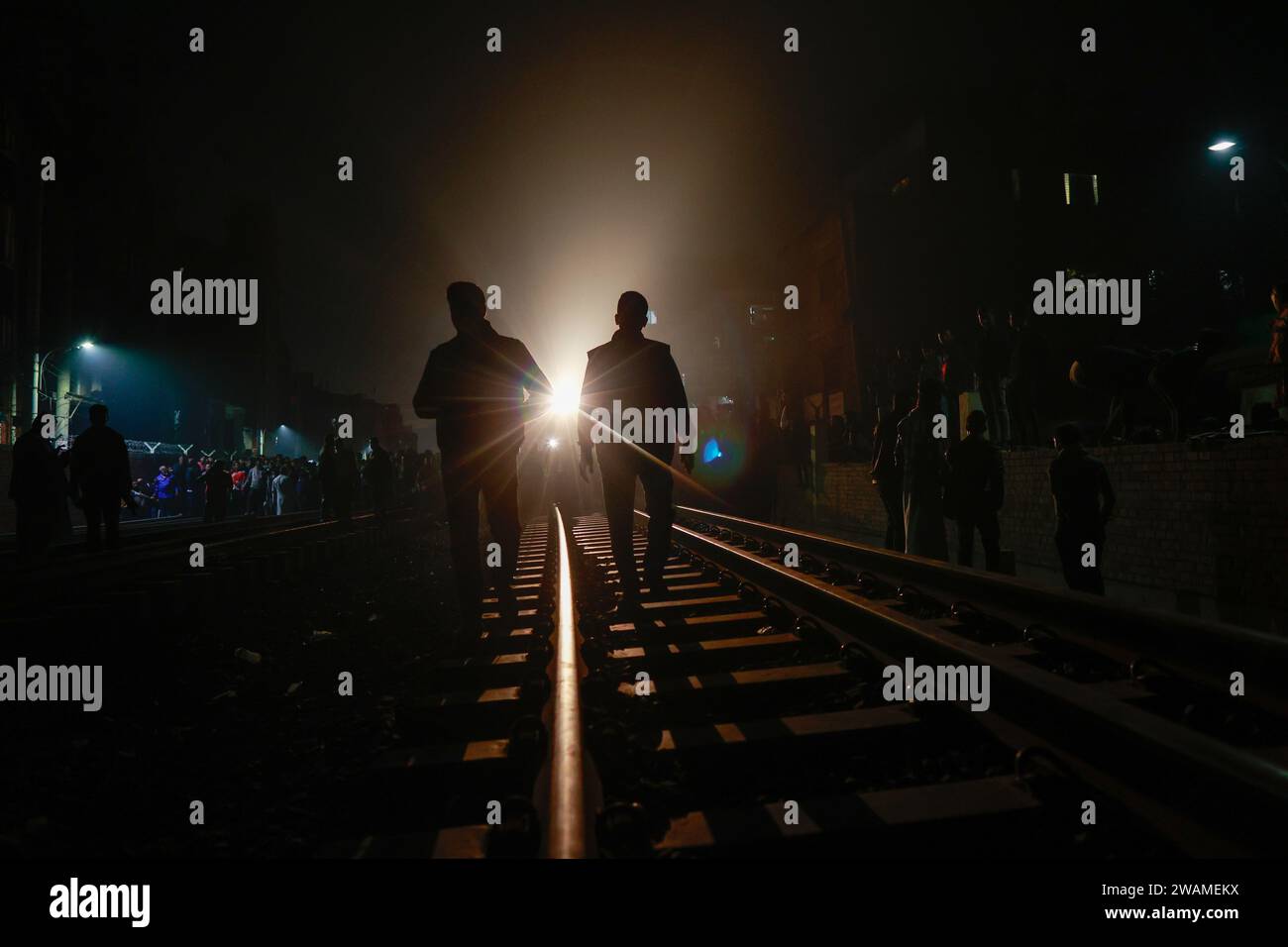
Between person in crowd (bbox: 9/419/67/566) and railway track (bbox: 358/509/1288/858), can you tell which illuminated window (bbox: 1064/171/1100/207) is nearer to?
railway track (bbox: 358/509/1288/858)

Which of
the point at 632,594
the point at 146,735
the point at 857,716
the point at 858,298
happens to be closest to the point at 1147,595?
the point at 632,594

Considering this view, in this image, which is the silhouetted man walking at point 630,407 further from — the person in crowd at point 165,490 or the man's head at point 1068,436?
the person in crowd at point 165,490

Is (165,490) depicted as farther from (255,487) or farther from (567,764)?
(567,764)

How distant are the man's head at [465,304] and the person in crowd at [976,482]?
4945 mm

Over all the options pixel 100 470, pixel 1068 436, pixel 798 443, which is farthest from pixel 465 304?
pixel 798 443

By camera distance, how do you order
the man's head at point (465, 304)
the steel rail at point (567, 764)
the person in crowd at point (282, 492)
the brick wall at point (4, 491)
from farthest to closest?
1. the person in crowd at point (282, 492)
2. the brick wall at point (4, 491)
3. the man's head at point (465, 304)
4. the steel rail at point (567, 764)

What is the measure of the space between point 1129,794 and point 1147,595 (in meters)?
6.66

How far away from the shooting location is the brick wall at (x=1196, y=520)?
239 inches

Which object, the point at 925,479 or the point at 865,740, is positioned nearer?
the point at 865,740

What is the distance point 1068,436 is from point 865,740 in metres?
4.90

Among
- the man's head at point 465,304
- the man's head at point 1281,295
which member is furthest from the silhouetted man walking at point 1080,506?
the man's head at point 465,304

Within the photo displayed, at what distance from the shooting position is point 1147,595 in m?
7.36

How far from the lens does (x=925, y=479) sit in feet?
23.6

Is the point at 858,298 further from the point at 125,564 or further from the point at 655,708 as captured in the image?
the point at 655,708
